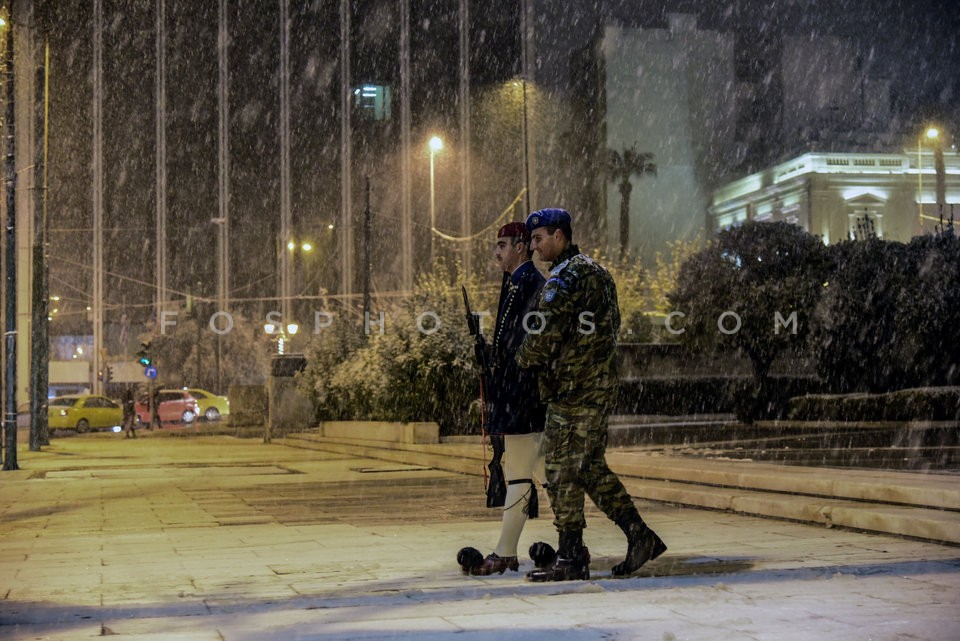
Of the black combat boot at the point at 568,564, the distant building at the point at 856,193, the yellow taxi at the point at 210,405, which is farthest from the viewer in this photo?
the distant building at the point at 856,193

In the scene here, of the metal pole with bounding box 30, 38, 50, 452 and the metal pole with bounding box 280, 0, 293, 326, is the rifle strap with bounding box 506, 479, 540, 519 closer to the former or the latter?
the metal pole with bounding box 30, 38, 50, 452

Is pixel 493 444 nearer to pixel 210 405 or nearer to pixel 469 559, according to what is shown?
pixel 469 559

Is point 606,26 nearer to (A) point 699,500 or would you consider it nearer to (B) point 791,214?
(B) point 791,214

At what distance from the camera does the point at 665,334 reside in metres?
44.9

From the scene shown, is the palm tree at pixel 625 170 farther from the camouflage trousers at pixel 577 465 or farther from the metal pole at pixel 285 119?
the camouflage trousers at pixel 577 465

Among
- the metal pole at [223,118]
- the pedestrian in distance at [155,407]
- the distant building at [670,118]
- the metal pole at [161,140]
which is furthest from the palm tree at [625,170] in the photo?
the pedestrian in distance at [155,407]

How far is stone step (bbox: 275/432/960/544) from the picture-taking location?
24.4 feet

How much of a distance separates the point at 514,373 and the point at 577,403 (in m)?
0.41

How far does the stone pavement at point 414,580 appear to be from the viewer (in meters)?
4.51

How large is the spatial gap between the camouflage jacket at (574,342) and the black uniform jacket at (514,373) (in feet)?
0.66

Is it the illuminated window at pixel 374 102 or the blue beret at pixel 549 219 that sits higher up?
the illuminated window at pixel 374 102

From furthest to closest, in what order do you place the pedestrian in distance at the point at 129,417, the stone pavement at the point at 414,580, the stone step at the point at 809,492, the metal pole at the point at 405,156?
the metal pole at the point at 405,156 → the pedestrian in distance at the point at 129,417 → the stone step at the point at 809,492 → the stone pavement at the point at 414,580

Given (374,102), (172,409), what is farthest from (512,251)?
(374,102)

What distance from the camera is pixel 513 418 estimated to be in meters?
5.80
